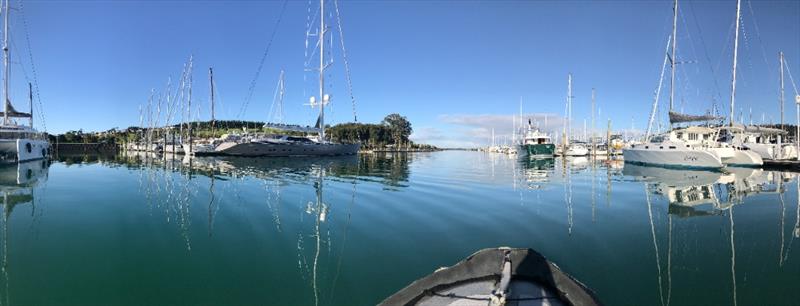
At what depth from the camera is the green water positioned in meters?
6.28

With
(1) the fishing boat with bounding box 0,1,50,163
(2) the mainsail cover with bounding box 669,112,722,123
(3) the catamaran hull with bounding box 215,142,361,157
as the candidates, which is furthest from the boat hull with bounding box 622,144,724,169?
(1) the fishing boat with bounding box 0,1,50,163

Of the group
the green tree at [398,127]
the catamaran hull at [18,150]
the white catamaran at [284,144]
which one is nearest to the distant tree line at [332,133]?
the green tree at [398,127]

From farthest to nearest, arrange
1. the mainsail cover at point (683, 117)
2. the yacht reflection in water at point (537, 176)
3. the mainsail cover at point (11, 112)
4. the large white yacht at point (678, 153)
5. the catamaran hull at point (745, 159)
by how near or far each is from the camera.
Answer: the mainsail cover at point (11, 112), the mainsail cover at point (683, 117), the catamaran hull at point (745, 159), the large white yacht at point (678, 153), the yacht reflection in water at point (537, 176)

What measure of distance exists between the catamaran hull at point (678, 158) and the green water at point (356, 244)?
20.4 metres

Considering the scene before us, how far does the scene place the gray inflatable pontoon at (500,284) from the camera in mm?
3857

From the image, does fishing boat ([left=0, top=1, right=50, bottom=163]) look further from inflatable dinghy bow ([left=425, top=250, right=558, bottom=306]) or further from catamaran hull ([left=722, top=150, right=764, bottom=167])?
catamaran hull ([left=722, top=150, right=764, bottom=167])

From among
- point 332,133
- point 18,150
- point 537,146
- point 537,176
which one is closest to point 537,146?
point 537,146

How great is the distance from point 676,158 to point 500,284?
41176 mm

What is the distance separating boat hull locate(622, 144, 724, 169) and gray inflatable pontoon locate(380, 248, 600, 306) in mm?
38984

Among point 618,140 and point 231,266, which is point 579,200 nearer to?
point 231,266

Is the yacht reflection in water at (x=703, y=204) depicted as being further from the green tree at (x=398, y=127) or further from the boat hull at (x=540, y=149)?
the green tree at (x=398, y=127)

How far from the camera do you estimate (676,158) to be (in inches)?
1490

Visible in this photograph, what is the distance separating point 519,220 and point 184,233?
27.9 ft

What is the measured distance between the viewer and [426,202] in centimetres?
1523
